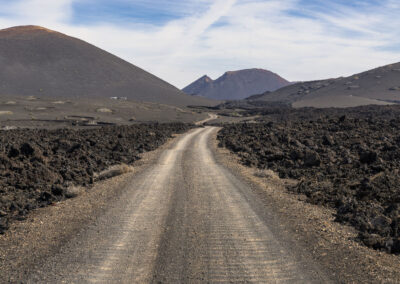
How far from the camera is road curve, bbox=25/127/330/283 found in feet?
25.4

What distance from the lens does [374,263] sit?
8484 millimetres

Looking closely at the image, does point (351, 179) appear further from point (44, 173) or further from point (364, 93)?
point (364, 93)

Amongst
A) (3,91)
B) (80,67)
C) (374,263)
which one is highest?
(80,67)

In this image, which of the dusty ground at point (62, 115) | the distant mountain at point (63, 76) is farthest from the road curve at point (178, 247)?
the distant mountain at point (63, 76)

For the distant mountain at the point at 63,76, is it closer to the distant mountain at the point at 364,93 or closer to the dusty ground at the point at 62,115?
the distant mountain at the point at 364,93

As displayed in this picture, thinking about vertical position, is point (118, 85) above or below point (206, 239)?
above

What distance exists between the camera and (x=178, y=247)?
934 centimetres

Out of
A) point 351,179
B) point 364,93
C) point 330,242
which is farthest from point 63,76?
point 330,242

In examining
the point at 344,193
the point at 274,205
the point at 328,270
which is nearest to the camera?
the point at 328,270

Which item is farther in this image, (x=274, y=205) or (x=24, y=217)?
(x=274, y=205)

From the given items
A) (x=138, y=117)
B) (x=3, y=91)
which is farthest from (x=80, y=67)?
(x=138, y=117)

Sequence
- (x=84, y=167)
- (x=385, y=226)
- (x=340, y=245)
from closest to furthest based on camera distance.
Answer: (x=340, y=245), (x=385, y=226), (x=84, y=167)

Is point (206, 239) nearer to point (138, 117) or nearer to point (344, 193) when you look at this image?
point (344, 193)

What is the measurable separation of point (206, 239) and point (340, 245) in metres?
3.68
